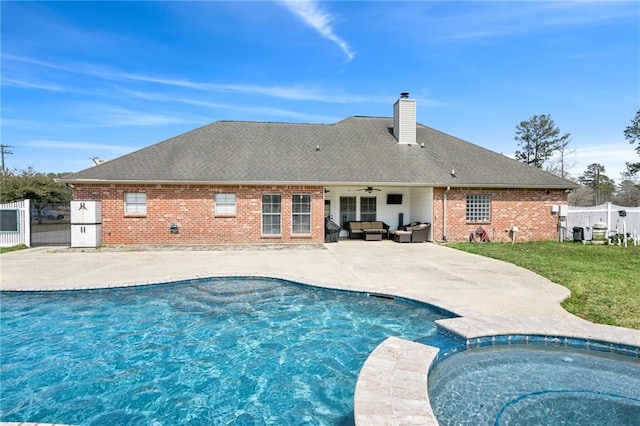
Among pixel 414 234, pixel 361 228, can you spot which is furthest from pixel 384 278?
pixel 361 228

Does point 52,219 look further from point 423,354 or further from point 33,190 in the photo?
point 423,354

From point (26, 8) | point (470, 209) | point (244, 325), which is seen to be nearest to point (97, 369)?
point (244, 325)

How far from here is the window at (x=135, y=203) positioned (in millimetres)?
14289

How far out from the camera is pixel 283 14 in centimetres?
1176

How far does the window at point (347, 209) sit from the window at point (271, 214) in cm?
363

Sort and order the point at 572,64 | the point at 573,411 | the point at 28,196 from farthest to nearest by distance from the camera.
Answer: the point at 28,196 < the point at 572,64 < the point at 573,411

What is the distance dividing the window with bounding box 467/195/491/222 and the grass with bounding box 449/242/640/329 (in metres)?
1.84

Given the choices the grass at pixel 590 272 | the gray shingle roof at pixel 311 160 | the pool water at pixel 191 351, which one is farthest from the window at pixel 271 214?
the grass at pixel 590 272

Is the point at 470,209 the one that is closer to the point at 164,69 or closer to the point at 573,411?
the point at 573,411

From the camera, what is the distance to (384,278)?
320 inches

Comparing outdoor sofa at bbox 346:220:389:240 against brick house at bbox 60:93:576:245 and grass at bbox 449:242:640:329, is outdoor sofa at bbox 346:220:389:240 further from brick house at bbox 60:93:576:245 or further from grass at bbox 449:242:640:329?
grass at bbox 449:242:640:329

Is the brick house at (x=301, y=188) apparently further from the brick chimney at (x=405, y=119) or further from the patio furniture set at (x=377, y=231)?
the patio furniture set at (x=377, y=231)

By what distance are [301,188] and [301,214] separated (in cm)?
117

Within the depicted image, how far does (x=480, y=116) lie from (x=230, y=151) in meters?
16.3
